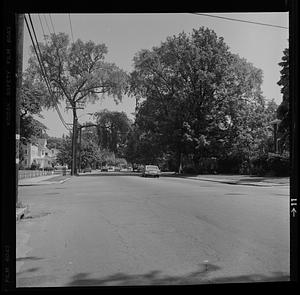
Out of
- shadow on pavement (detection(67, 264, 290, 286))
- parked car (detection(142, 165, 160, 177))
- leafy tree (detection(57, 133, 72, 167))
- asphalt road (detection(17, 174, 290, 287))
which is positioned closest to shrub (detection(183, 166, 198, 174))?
parked car (detection(142, 165, 160, 177))

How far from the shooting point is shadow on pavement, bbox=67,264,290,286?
338cm

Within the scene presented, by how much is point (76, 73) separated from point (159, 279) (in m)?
2.07

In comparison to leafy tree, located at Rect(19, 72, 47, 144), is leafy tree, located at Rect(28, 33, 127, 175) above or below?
above

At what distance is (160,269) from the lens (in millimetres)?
3924

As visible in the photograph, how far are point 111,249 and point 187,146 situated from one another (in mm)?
38077

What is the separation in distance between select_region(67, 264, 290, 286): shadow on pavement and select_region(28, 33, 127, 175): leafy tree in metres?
1.50

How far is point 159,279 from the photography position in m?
3.54

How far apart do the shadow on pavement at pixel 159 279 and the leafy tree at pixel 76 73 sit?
4.92ft

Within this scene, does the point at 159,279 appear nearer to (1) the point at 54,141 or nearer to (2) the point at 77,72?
(2) the point at 77,72

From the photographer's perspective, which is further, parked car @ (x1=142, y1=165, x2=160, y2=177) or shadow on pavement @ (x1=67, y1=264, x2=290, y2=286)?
parked car @ (x1=142, y1=165, x2=160, y2=177)

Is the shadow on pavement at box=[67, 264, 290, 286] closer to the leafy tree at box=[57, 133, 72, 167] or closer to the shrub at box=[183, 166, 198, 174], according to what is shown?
the leafy tree at box=[57, 133, 72, 167]

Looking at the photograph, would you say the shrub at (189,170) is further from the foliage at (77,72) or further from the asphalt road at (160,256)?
the foliage at (77,72)
